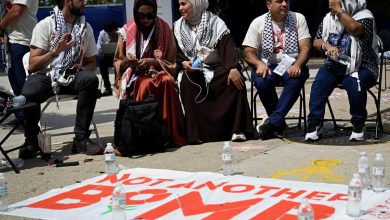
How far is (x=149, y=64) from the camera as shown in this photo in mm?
6191

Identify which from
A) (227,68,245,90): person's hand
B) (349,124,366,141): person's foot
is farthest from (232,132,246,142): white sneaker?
(349,124,366,141): person's foot

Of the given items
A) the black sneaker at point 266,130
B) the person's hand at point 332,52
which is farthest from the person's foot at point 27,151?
the person's hand at point 332,52

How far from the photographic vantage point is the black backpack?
5703 mm

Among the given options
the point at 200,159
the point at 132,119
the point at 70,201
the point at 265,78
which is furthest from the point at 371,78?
the point at 70,201

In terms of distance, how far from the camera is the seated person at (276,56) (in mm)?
6129

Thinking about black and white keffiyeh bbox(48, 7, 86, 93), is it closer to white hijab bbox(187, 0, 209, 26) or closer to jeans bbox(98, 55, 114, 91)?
white hijab bbox(187, 0, 209, 26)

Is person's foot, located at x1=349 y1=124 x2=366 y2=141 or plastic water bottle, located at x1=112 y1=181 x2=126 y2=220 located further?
person's foot, located at x1=349 y1=124 x2=366 y2=141

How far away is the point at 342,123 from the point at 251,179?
2.89 metres

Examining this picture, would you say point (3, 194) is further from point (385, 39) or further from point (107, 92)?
point (107, 92)

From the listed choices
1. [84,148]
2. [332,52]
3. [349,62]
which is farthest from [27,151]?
[349,62]

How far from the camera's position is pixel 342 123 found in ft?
23.5

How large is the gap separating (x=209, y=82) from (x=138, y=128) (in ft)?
3.32

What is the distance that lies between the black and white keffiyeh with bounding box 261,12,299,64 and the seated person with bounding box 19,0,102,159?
184 centimetres

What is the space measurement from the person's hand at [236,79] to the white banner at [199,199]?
160cm
